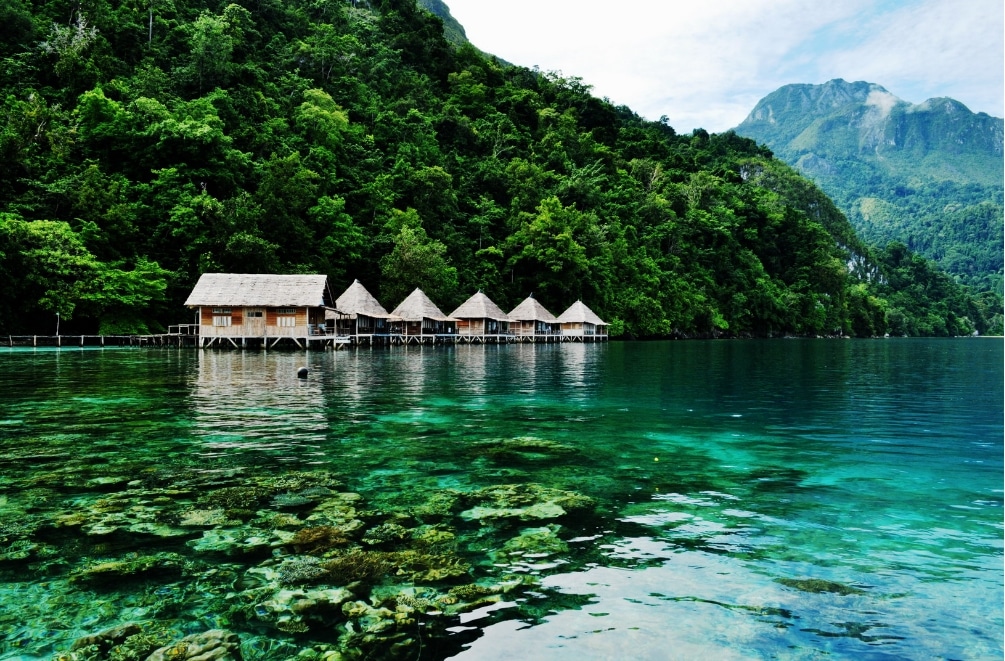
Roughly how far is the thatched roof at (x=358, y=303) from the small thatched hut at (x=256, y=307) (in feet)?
17.3

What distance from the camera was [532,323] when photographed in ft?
198

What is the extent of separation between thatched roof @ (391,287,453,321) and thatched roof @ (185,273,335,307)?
9.93 meters

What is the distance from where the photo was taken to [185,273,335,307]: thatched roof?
38.8 m

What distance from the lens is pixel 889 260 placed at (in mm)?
124000

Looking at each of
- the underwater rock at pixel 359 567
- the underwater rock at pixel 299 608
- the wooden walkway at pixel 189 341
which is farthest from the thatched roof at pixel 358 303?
the underwater rock at pixel 299 608

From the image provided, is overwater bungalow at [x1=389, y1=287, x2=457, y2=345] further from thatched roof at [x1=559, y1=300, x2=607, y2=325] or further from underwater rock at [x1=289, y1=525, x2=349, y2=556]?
underwater rock at [x1=289, y1=525, x2=349, y2=556]

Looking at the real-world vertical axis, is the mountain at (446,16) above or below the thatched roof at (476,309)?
above

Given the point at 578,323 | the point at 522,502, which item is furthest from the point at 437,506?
the point at 578,323

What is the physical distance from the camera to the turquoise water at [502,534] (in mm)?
4078

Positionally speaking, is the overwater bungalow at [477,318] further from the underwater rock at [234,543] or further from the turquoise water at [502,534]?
the underwater rock at [234,543]

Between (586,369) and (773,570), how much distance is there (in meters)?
22.5

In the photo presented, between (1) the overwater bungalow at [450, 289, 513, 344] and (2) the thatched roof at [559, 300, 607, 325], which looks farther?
(2) the thatched roof at [559, 300, 607, 325]

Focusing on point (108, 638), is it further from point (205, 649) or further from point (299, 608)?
point (299, 608)

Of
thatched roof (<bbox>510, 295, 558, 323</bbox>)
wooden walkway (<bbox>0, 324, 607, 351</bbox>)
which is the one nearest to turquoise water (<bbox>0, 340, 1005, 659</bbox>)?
wooden walkway (<bbox>0, 324, 607, 351</bbox>)
